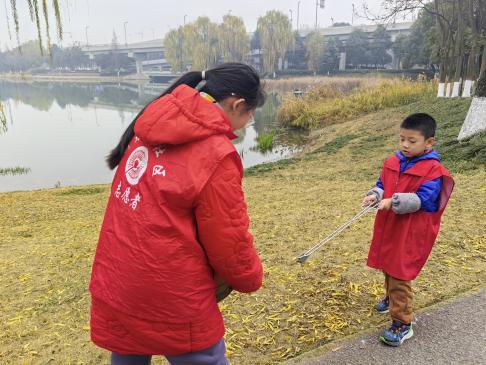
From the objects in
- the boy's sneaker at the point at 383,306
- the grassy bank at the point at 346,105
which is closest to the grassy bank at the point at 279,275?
the boy's sneaker at the point at 383,306

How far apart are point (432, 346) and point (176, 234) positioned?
1765 mm

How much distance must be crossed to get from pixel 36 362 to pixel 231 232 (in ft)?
5.80

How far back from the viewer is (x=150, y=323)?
51.9 inches

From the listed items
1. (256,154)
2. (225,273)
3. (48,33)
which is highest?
(48,33)

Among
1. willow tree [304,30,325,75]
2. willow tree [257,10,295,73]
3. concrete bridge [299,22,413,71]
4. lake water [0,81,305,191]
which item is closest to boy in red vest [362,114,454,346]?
lake water [0,81,305,191]

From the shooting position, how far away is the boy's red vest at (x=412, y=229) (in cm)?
218

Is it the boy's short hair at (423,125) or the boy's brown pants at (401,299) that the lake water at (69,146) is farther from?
the boy's brown pants at (401,299)

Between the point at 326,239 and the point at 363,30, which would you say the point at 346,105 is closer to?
the point at 326,239

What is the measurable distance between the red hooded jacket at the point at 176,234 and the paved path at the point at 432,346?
1.10m

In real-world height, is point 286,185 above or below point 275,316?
below

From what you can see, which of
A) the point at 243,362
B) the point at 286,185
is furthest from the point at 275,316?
the point at 286,185

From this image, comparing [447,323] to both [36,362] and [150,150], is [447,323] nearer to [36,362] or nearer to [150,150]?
[150,150]

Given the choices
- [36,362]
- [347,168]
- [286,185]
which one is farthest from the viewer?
[347,168]

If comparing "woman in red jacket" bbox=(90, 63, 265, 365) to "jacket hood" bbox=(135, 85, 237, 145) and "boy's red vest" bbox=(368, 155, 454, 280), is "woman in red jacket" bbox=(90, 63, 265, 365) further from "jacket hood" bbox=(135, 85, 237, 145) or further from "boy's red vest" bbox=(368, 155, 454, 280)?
"boy's red vest" bbox=(368, 155, 454, 280)
